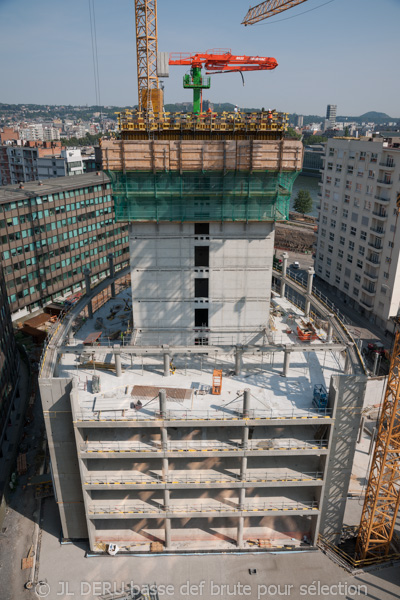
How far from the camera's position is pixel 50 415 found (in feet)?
99.3

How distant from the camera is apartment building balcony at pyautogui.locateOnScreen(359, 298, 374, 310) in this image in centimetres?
6888

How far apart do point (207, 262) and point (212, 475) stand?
17.2m

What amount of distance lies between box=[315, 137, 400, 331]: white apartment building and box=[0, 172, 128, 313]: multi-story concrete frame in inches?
1633

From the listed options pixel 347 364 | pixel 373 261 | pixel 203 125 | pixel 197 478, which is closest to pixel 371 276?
pixel 373 261

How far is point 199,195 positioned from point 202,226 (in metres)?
2.83

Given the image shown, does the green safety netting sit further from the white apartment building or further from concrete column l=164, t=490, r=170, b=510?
the white apartment building

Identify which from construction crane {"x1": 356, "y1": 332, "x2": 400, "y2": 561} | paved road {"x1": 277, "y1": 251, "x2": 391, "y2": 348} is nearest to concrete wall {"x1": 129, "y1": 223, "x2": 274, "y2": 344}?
construction crane {"x1": 356, "y1": 332, "x2": 400, "y2": 561}

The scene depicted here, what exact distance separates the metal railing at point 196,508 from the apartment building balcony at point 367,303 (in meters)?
42.8

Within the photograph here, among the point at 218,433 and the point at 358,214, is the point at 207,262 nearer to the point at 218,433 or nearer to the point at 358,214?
the point at 218,433

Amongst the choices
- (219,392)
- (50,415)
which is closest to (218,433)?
(219,392)

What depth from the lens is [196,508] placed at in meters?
32.9

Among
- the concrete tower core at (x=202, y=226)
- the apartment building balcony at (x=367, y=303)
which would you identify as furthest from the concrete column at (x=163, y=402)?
the apartment building balcony at (x=367, y=303)

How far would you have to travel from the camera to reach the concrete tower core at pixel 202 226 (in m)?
31.6

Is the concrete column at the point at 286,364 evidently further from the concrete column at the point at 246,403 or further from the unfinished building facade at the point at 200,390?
the concrete column at the point at 246,403
